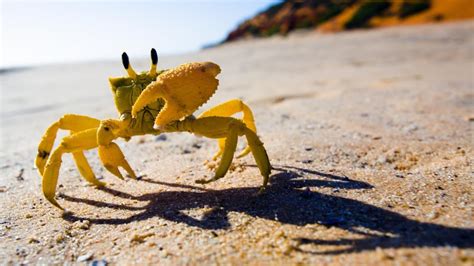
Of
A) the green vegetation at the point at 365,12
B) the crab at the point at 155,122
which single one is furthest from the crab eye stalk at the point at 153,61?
the green vegetation at the point at 365,12

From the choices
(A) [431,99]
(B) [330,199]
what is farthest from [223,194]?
(A) [431,99]

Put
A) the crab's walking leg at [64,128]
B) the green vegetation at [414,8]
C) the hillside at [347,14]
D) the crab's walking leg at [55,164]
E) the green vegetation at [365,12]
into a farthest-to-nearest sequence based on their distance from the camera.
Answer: the green vegetation at [365,12] < the green vegetation at [414,8] < the hillside at [347,14] < the crab's walking leg at [64,128] < the crab's walking leg at [55,164]

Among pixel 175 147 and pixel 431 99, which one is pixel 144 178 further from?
pixel 431 99

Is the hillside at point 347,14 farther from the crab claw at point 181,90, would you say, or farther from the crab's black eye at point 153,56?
the crab claw at point 181,90

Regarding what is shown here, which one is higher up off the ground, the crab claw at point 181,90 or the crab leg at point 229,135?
the crab claw at point 181,90

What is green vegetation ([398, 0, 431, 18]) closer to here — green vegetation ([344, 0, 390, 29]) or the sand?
green vegetation ([344, 0, 390, 29])

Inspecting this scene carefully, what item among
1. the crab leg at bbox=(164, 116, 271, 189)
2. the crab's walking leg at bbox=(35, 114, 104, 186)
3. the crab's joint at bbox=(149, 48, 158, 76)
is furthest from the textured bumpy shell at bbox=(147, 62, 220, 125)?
the crab's walking leg at bbox=(35, 114, 104, 186)

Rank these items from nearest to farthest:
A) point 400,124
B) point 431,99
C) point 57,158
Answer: point 57,158
point 400,124
point 431,99

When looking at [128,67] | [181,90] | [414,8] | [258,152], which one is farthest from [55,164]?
[414,8]
